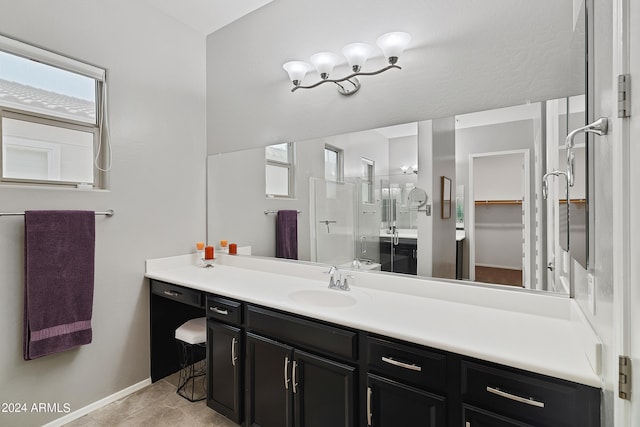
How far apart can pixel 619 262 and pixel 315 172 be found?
5.57 ft

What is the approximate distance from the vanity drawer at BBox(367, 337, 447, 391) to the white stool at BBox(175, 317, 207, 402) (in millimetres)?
1278

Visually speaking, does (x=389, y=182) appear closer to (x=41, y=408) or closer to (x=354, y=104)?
(x=354, y=104)

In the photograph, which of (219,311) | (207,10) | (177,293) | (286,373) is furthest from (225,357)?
(207,10)

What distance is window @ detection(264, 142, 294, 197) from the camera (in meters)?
2.32

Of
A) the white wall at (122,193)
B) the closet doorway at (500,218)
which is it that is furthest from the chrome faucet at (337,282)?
the white wall at (122,193)

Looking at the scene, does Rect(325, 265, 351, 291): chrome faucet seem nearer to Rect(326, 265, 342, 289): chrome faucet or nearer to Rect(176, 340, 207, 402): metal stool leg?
Rect(326, 265, 342, 289): chrome faucet

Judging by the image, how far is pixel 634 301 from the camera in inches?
24.9

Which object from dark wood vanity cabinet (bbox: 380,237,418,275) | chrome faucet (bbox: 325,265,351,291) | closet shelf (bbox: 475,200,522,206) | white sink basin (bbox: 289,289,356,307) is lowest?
white sink basin (bbox: 289,289,356,307)

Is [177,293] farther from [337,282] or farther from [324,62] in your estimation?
[324,62]

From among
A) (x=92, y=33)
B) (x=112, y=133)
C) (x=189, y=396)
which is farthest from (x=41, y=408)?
(x=92, y=33)

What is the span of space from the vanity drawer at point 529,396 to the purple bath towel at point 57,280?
216 cm

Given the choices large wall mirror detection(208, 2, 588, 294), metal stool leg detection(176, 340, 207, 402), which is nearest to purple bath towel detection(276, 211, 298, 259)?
large wall mirror detection(208, 2, 588, 294)

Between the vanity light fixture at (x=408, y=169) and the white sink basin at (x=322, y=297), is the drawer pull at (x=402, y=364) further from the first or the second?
the vanity light fixture at (x=408, y=169)

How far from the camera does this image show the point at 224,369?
1850 millimetres
